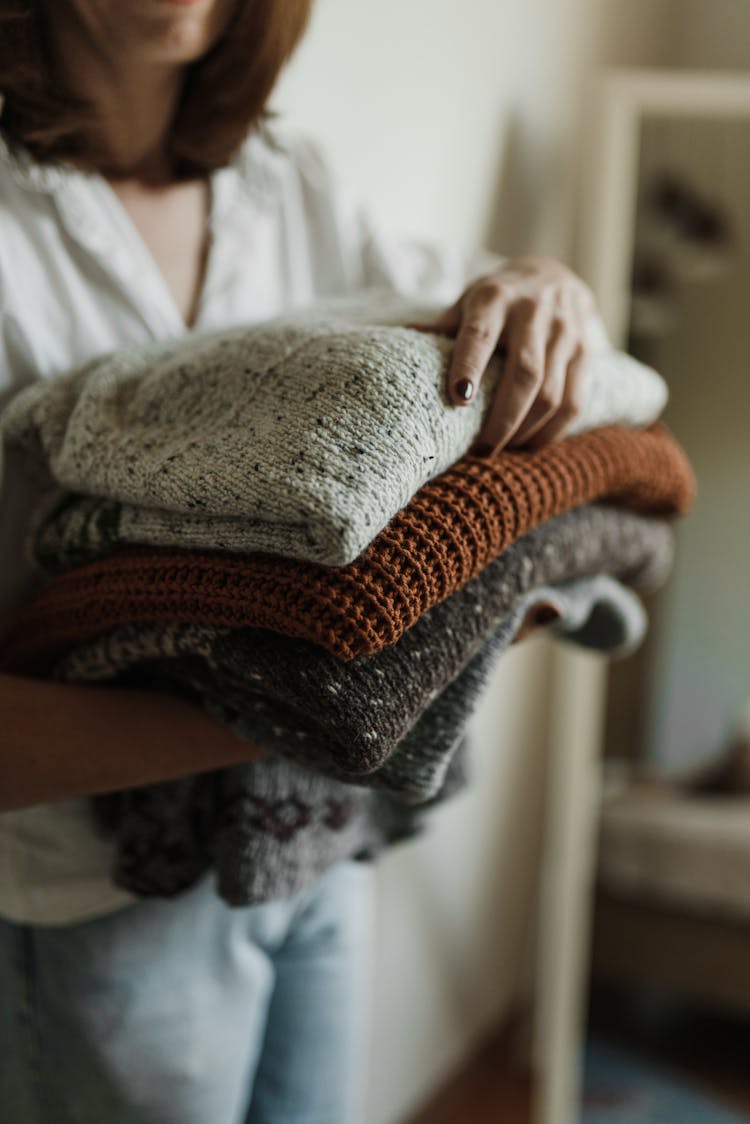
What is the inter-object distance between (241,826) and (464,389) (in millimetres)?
287

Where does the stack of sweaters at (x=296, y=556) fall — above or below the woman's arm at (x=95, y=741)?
above

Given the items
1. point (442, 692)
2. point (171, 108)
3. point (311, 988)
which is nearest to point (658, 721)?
point (311, 988)

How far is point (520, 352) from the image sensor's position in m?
0.62

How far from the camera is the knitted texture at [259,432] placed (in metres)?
0.50

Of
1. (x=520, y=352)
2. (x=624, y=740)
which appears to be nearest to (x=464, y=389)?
(x=520, y=352)

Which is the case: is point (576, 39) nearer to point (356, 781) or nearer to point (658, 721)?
point (658, 721)

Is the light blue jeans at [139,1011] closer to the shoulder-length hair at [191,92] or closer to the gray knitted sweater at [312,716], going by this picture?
the gray knitted sweater at [312,716]

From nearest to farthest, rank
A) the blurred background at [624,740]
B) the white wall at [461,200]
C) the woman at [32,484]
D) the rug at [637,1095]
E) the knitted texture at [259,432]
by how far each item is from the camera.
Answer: the knitted texture at [259,432] < the woman at [32,484] < the white wall at [461,200] < the blurred background at [624,740] < the rug at [637,1095]

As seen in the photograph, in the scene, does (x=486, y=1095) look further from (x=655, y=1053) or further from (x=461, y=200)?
(x=461, y=200)

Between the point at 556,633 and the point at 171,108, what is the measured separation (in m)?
0.47

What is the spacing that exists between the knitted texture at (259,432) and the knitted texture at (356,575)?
0.02 meters

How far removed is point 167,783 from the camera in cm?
67

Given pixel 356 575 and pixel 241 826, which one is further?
pixel 241 826

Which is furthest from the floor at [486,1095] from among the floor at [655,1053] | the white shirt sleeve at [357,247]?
the white shirt sleeve at [357,247]
